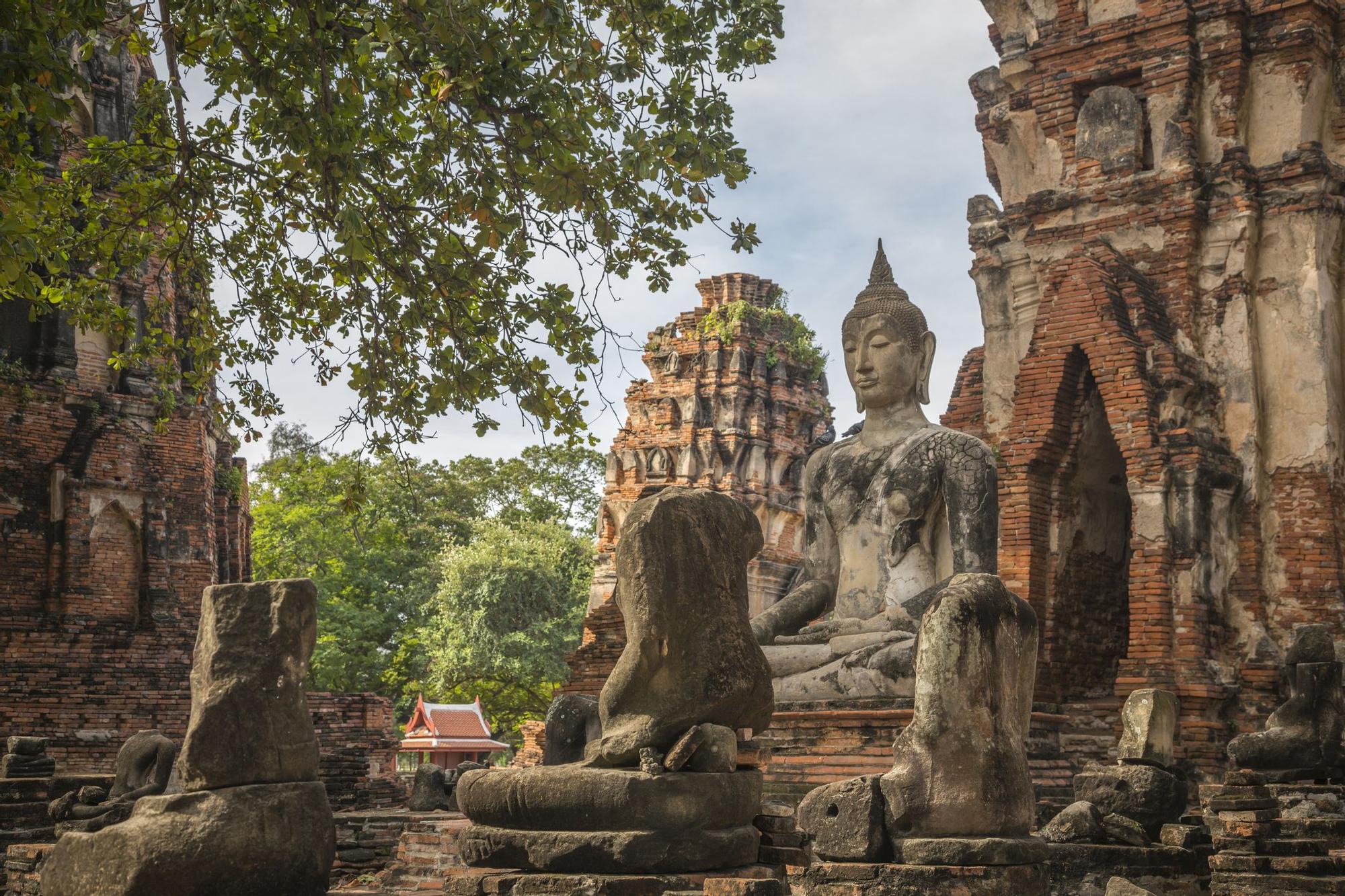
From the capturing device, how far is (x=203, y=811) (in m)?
4.95

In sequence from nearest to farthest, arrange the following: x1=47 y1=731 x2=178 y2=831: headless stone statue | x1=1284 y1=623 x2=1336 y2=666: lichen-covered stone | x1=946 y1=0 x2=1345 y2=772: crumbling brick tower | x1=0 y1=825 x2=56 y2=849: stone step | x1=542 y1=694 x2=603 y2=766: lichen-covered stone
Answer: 1. x1=542 y1=694 x2=603 y2=766: lichen-covered stone
2. x1=47 y1=731 x2=178 y2=831: headless stone statue
3. x1=0 y1=825 x2=56 y2=849: stone step
4. x1=1284 y1=623 x2=1336 y2=666: lichen-covered stone
5. x1=946 y1=0 x2=1345 y2=772: crumbling brick tower

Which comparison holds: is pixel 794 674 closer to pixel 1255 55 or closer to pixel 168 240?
pixel 168 240

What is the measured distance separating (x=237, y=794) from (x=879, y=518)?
18.3 ft

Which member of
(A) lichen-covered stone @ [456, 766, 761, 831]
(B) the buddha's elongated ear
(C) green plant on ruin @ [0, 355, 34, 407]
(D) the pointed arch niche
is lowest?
(A) lichen-covered stone @ [456, 766, 761, 831]

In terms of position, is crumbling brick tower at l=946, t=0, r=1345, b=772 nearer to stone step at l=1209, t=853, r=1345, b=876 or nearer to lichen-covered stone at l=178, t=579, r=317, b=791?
stone step at l=1209, t=853, r=1345, b=876

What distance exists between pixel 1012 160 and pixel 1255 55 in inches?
112

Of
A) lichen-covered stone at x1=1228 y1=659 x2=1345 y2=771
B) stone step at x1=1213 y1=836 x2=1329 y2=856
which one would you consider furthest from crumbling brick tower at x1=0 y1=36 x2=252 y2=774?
stone step at x1=1213 y1=836 x2=1329 y2=856

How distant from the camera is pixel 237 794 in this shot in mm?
5043

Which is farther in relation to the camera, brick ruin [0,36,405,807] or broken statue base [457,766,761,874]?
brick ruin [0,36,405,807]

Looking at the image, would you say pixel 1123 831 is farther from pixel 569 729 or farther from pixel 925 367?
pixel 925 367

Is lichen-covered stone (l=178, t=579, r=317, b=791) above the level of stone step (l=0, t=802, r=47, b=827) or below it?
above

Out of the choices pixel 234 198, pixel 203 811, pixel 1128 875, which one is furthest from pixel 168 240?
pixel 1128 875

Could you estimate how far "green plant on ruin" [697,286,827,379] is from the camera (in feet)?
92.2

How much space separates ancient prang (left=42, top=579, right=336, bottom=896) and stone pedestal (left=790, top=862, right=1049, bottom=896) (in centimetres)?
184
